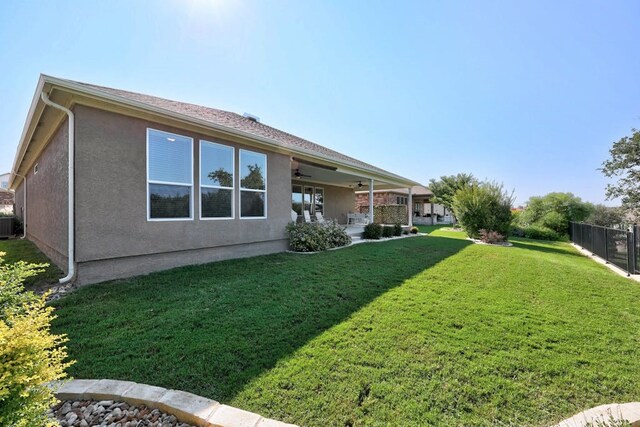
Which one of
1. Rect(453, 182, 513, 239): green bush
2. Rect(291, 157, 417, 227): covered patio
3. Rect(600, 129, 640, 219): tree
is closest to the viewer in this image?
Rect(291, 157, 417, 227): covered patio

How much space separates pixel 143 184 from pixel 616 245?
48.3 feet

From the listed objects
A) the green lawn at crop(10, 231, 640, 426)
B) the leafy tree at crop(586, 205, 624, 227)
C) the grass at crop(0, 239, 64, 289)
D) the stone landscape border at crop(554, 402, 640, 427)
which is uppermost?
the leafy tree at crop(586, 205, 624, 227)

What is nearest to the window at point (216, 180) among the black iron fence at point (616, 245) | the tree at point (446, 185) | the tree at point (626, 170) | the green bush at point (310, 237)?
the green bush at point (310, 237)

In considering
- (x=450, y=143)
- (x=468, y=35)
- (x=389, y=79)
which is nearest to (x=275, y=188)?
(x=389, y=79)

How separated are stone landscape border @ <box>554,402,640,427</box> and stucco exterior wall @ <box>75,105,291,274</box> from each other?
7147 mm

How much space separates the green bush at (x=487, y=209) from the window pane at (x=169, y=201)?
14.2 metres

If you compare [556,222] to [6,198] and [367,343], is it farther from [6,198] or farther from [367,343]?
[6,198]

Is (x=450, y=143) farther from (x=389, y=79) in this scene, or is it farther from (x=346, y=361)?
(x=346, y=361)

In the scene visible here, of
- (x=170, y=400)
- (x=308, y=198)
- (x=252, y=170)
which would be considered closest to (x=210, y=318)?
(x=170, y=400)

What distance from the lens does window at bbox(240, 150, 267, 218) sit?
27.1 ft

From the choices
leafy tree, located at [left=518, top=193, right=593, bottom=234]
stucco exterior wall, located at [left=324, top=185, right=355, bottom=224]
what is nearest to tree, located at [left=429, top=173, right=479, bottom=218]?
leafy tree, located at [left=518, top=193, right=593, bottom=234]

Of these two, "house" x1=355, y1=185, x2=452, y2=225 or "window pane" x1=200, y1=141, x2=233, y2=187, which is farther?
"house" x1=355, y1=185, x2=452, y2=225

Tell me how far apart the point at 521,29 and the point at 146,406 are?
1417 centimetres

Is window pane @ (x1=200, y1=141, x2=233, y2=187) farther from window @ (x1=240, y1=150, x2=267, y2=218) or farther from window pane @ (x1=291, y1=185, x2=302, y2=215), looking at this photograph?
window pane @ (x1=291, y1=185, x2=302, y2=215)
